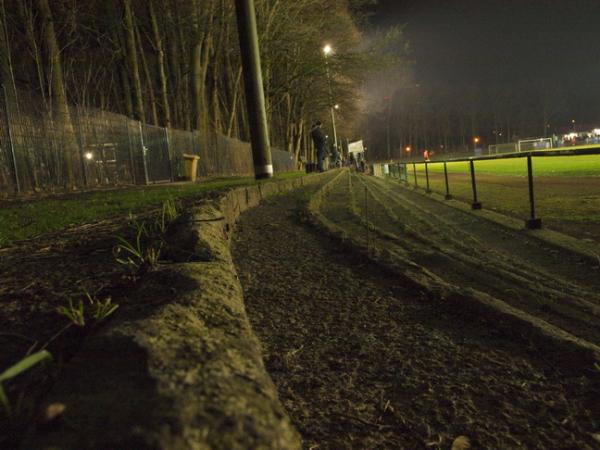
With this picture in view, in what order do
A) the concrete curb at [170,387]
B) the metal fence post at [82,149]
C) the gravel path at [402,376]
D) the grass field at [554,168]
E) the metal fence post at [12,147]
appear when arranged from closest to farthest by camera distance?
the concrete curb at [170,387] → the gravel path at [402,376] → the metal fence post at [12,147] → the metal fence post at [82,149] → the grass field at [554,168]

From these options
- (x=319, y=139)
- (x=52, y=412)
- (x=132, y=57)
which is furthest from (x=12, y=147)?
(x=319, y=139)

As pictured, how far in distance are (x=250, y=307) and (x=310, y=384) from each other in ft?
2.80

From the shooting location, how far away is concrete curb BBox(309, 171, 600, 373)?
185 cm

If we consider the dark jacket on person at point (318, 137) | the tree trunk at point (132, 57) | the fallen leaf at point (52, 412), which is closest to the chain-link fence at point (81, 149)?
the tree trunk at point (132, 57)

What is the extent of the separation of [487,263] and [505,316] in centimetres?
170

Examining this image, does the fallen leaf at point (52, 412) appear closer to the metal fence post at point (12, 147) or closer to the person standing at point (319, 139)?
the metal fence post at point (12, 147)

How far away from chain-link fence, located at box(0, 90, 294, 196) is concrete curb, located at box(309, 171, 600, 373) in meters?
9.24

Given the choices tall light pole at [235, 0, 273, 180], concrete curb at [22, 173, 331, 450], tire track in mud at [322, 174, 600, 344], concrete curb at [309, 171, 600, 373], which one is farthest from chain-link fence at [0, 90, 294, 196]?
concrete curb at [22, 173, 331, 450]

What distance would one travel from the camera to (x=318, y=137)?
19.9 meters

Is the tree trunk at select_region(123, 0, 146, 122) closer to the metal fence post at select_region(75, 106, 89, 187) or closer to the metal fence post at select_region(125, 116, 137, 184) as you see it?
the metal fence post at select_region(125, 116, 137, 184)

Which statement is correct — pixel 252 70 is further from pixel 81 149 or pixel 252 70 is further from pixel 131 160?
pixel 131 160

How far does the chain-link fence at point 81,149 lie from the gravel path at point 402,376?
9.25 metres

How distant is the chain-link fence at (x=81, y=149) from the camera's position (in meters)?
10.0

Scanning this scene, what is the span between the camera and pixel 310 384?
169cm
